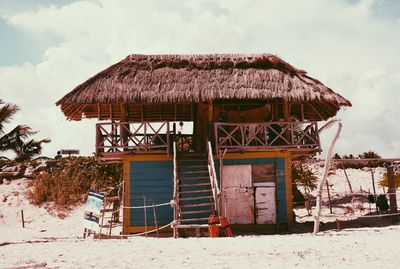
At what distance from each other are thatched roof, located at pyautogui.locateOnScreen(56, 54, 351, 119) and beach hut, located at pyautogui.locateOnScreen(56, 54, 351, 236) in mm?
31

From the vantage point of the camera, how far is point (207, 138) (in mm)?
16422

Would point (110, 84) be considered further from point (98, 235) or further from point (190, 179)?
point (98, 235)

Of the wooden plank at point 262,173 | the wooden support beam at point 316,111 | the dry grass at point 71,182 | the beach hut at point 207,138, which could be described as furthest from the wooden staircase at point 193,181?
the dry grass at point 71,182

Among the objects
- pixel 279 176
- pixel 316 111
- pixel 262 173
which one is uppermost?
pixel 316 111

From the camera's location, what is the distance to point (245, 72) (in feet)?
54.1

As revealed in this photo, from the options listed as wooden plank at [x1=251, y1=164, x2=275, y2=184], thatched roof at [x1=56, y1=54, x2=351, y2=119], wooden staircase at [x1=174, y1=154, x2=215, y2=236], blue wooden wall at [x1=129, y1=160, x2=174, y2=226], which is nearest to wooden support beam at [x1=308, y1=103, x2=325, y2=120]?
thatched roof at [x1=56, y1=54, x2=351, y2=119]

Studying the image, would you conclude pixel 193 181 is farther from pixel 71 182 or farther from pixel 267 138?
pixel 71 182

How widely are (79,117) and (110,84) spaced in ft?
10.0

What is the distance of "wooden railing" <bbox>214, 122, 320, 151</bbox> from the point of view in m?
15.3

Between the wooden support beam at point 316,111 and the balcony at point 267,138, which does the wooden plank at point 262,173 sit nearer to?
the balcony at point 267,138

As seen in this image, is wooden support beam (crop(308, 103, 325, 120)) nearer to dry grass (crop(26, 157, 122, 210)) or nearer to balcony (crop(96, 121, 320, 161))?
balcony (crop(96, 121, 320, 161))

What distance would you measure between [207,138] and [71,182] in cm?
968

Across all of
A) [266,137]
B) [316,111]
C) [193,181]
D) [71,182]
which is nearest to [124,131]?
[193,181]

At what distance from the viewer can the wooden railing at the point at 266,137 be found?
15.3 metres
